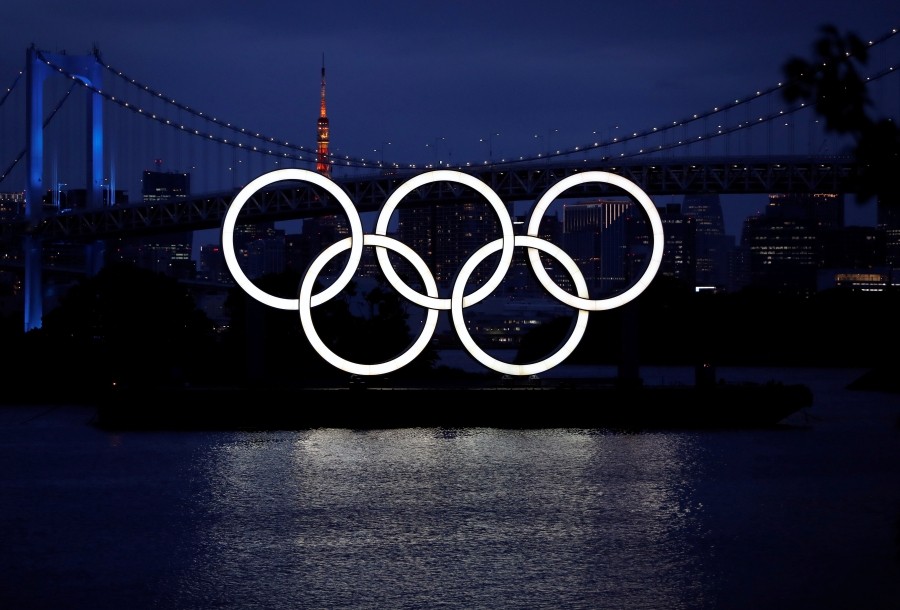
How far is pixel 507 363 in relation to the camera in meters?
23.6

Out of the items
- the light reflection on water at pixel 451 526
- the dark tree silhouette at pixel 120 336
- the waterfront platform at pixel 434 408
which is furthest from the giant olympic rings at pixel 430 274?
the dark tree silhouette at pixel 120 336

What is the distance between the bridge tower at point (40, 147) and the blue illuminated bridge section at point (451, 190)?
1182 mm

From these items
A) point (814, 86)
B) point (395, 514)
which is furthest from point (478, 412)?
point (814, 86)

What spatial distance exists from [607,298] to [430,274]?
3.71 meters

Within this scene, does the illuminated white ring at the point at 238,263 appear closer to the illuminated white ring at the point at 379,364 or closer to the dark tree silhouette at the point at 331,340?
the illuminated white ring at the point at 379,364

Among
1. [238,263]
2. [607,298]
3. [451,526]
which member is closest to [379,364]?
[238,263]

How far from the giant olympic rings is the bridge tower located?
104 ft

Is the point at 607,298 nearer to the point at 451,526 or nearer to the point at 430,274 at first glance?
the point at 430,274

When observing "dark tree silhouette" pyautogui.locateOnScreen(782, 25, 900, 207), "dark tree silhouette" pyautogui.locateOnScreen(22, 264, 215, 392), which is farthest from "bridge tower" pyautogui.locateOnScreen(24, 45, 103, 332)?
"dark tree silhouette" pyautogui.locateOnScreen(782, 25, 900, 207)

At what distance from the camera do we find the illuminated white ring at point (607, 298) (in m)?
23.7

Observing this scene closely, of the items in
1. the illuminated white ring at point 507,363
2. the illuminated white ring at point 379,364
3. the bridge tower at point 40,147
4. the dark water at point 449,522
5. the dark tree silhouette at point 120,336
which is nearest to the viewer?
the dark water at point 449,522

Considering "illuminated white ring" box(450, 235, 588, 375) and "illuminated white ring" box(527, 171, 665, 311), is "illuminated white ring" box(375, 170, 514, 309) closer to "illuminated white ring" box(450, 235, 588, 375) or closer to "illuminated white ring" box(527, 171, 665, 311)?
"illuminated white ring" box(450, 235, 588, 375)

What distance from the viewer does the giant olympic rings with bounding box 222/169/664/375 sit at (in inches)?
913

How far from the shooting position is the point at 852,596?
9.70 m
